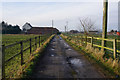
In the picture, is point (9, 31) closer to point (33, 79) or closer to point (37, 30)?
point (37, 30)

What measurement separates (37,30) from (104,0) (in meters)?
75.8

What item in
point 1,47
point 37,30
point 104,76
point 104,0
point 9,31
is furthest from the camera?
point 37,30

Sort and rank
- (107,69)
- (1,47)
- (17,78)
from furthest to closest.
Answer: (107,69) < (17,78) < (1,47)

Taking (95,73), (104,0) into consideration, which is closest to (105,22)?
(104,0)

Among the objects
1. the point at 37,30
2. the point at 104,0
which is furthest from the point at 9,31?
the point at 104,0

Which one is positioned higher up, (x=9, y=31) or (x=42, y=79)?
(x=9, y=31)

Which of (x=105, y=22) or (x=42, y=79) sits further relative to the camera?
(x=105, y=22)

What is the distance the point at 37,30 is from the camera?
80.9 metres

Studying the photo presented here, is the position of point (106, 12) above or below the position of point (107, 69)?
above

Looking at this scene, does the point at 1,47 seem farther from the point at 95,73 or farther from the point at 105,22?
the point at 105,22

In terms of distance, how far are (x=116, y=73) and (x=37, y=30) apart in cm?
7876

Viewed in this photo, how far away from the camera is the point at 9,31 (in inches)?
2581

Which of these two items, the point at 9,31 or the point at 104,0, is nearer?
the point at 104,0

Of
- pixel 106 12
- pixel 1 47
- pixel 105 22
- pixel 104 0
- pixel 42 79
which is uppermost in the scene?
pixel 104 0
